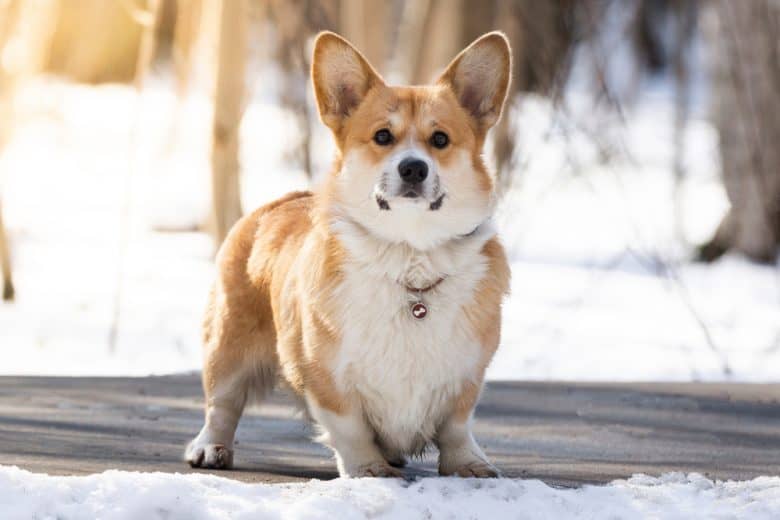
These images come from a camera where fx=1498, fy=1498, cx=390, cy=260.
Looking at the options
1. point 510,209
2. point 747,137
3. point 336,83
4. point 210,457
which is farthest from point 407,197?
point 747,137

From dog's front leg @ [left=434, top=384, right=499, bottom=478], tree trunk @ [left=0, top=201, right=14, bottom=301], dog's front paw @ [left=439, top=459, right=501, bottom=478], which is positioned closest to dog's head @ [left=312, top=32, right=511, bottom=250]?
dog's front leg @ [left=434, top=384, right=499, bottom=478]

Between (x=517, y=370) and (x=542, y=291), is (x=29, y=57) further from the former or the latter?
(x=517, y=370)

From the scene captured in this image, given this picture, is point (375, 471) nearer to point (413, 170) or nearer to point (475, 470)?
point (475, 470)

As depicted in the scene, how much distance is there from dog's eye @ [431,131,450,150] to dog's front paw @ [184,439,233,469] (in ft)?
4.13

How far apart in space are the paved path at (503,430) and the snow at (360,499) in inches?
23.6

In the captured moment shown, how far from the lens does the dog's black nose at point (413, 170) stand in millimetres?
4438

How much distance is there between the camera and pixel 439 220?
14.9ft

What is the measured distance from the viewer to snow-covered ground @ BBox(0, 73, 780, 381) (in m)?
8.04

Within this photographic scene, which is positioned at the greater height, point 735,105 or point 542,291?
point 735,105

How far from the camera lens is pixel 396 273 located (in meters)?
4.52

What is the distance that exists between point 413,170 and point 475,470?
3.00 ft

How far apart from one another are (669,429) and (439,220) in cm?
191

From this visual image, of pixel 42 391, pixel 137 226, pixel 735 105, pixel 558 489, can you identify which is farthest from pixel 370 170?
pixel 137 226

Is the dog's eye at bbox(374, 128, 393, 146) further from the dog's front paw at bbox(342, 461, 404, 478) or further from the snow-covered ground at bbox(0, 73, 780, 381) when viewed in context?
the snow-covered ground at bbox(0, 73, 780, 381)
